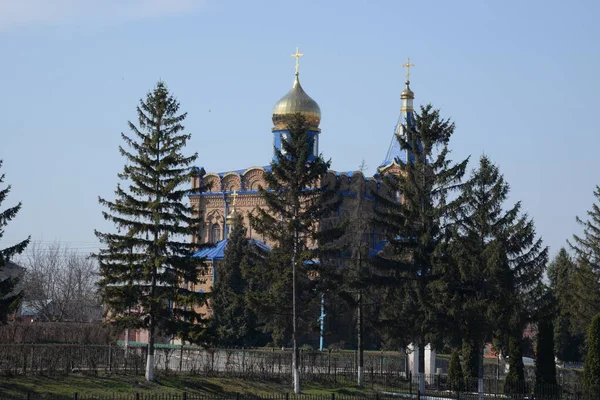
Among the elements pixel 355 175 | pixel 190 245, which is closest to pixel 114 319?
pixel 190 245

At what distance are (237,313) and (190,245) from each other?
13.5 metres

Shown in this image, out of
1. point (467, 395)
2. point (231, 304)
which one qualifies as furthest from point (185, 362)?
point (231, 304)

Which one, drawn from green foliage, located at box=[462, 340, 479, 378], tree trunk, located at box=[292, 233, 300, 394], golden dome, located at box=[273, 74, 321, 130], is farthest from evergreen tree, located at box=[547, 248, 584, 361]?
golden dome, located at box=[273, 74, 321, 130]

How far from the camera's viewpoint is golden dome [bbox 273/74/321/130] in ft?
170

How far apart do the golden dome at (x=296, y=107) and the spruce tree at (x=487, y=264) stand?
22.3 meters

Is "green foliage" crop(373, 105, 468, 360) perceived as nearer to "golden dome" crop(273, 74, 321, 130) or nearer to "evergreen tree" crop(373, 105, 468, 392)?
"evergreen tree" crop(373, 105, 468, 392)

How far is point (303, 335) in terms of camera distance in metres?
45.8

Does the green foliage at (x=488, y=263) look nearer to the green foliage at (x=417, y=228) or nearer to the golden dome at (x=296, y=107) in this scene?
the green foliage at (x=417, y=228)

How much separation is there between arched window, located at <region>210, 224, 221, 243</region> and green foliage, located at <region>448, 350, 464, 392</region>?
2323 centimetres

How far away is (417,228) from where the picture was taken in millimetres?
29859

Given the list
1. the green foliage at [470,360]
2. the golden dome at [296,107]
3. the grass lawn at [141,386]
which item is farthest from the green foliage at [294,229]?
the golden dome at [296,107]

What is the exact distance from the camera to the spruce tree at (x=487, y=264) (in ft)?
94.6

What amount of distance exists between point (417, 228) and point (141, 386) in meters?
9.05

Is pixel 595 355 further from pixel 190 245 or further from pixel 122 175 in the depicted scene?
pixel 122 175
